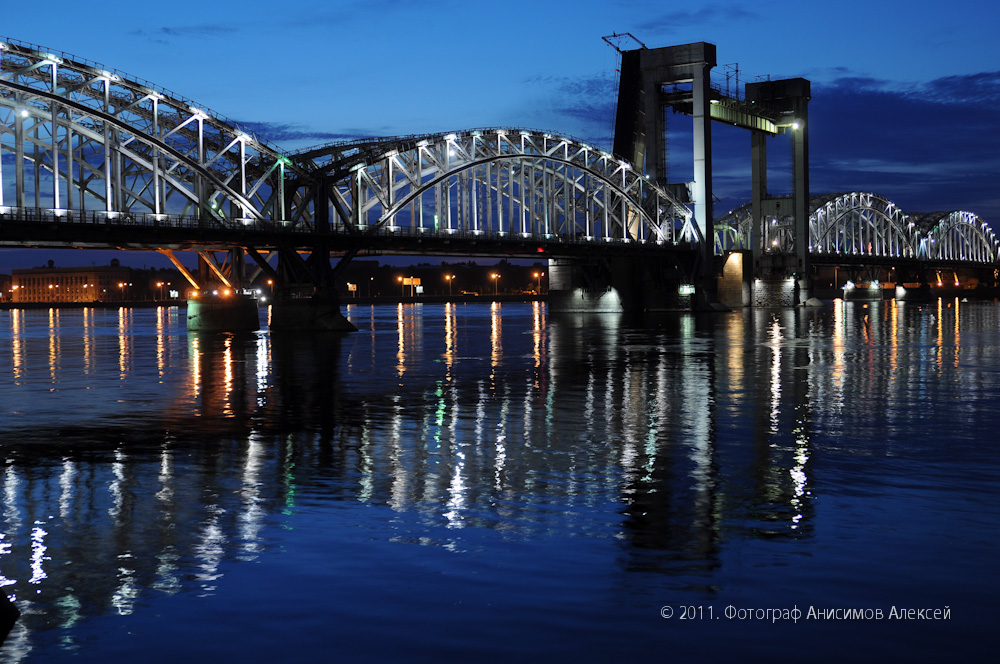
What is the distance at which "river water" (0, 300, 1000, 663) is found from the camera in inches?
336

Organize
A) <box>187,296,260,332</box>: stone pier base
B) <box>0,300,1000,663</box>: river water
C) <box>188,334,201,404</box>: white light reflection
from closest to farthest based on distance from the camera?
<box>0,300,1000,663</box>: river water < <box>188,334,201,404</box>: white light reflection < <box>187,296,260,332</box>: stone pier base

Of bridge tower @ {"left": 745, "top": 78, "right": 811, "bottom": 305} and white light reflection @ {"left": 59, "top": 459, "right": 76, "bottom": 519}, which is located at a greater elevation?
bridge tower @ {"left": 745, "top": 78, "right": 811, "bottom": 305}

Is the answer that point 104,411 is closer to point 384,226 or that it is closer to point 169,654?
point 169,654

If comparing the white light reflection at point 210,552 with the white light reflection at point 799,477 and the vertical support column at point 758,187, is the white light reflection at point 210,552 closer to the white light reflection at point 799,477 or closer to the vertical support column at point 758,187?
the white light reflection at point 799,477

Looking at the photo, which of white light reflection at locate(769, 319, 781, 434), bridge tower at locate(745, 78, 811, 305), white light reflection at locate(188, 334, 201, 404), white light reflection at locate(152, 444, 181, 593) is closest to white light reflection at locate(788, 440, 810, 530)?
white light reflection at locate(769, 319, 781, 434)

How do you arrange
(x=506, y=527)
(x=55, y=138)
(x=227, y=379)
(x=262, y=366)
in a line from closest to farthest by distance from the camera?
(x=506, y=527), (x=227, y=379), (x=262, y=366), (x=55, y=138)

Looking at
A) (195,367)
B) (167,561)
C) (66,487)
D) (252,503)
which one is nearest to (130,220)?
(195,367)

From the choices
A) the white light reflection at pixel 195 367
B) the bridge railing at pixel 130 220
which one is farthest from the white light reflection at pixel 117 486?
the bridge railing at pixel 130 220

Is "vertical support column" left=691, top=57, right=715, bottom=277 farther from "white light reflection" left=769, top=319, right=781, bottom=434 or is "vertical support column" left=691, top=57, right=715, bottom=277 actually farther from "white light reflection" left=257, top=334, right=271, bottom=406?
"white light reflection" left=257, top=334, right=271, bottom=406

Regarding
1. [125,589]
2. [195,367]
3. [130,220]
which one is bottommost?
[125,589]

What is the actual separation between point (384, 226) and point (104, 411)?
6100cm

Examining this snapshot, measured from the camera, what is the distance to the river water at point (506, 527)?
8.54 meters

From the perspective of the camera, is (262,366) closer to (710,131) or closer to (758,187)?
(710,131)

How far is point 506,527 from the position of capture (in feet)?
39.6
